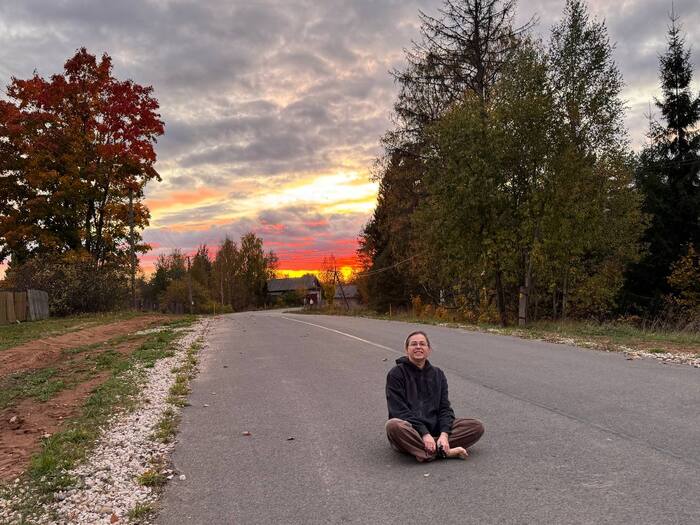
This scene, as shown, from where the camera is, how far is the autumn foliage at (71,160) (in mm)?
30375

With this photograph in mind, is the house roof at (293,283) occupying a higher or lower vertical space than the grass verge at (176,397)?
higher

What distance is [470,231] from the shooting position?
72.6 ft

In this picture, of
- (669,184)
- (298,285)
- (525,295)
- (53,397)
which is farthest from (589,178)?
(298,285)

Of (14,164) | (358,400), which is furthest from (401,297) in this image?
(358,400)

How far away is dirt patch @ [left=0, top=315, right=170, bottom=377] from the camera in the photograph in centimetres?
1278

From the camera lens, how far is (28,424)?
710 centimetres

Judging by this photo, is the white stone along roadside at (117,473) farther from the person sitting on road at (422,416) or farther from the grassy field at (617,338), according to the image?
the grassy field at (617,338)

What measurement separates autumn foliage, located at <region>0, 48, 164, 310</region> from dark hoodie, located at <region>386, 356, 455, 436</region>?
29368 mm

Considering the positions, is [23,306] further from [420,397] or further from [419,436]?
[419,436]

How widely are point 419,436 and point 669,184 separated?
32.8 m

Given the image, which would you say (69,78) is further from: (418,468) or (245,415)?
(418,468)

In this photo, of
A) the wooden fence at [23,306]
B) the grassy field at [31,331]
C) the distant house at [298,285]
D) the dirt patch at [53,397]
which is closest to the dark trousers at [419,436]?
the dirt patch at [53,397]

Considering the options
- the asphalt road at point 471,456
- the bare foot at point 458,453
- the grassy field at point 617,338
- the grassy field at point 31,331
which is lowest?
the grassy field at point 617,338

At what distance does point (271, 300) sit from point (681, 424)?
109m
